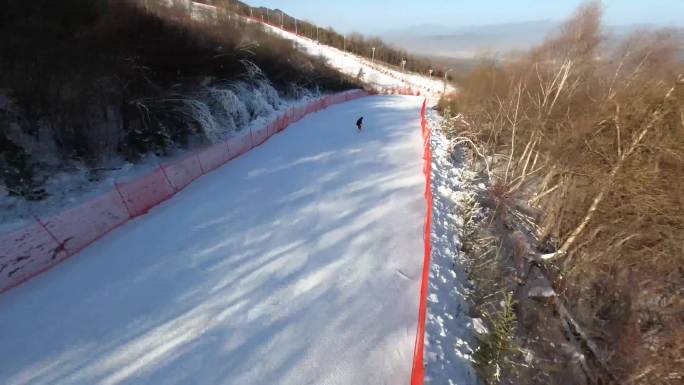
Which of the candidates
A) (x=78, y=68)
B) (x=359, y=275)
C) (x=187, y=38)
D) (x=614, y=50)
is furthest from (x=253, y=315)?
(x=614, y=50)

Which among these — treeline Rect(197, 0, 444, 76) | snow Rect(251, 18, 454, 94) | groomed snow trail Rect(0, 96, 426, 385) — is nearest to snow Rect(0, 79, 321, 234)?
groomed snow trail Rect(0, 96, 426, 385)

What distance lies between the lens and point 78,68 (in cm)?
922

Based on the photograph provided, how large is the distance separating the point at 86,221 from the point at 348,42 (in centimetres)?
7697

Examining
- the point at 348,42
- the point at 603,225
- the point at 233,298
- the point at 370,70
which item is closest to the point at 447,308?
the point at 233,298

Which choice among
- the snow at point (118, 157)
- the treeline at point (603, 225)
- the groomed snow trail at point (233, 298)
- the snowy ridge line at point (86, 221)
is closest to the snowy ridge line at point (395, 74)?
the treeline at point (603, 225)

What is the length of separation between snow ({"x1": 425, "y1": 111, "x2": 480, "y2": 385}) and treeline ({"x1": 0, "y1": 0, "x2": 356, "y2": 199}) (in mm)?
9647

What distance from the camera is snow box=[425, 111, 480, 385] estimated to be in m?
5.60

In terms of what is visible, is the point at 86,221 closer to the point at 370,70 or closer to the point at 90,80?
the point at 90,80

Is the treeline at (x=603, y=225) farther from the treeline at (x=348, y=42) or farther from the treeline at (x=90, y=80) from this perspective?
the treeline at (x=348, y=42)

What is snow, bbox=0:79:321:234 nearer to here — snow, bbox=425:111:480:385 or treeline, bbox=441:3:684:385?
snow, bbox=425:111:480:385

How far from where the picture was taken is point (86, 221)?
7578 mm

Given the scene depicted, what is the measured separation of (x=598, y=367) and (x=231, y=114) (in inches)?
612

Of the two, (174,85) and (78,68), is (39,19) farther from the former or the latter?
(174,85)

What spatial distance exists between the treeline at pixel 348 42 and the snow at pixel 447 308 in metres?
66.8
